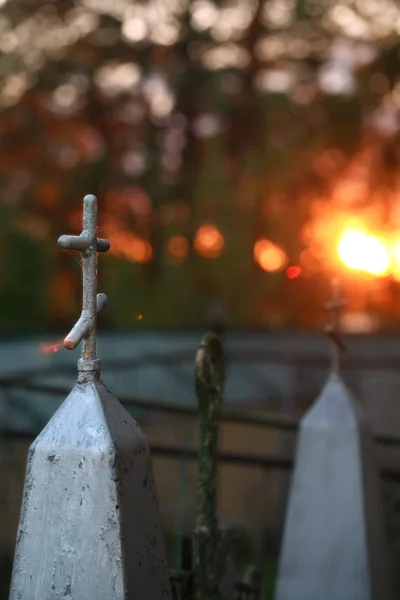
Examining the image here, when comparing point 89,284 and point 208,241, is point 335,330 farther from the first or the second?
point 208,241

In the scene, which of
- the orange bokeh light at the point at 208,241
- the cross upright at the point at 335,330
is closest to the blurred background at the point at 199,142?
the orange bokeh light at the point at 208,241

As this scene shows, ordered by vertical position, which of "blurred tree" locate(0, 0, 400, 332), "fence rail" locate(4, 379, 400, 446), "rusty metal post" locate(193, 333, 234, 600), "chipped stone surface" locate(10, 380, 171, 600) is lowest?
"chipped stone surface" locate(10, 380, 171, 600)

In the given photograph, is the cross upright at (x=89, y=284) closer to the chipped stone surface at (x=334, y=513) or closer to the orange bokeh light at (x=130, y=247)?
the chipped stone surface at (x=334, y=513)

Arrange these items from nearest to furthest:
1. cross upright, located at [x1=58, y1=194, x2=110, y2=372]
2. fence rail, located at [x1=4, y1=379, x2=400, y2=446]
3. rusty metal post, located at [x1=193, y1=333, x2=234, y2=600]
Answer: cross upright, located at [x1=58, y1=194, x2=110, y2=372], rusty metal post, located at [x1=193, y1=333, x2=234, y2=600], fence rail, located at [x1=4, y1=379, x2=400, y2=446]

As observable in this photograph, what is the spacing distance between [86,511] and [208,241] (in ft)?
59.0

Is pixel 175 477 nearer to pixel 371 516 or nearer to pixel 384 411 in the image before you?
pixel 384 411

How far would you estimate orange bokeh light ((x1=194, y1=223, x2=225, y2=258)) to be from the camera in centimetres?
2002

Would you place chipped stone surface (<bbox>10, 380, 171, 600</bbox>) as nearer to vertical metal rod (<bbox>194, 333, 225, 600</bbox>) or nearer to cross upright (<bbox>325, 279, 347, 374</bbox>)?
vertical metal rod (<bbox>194, 333, 225, 600</bbox>)

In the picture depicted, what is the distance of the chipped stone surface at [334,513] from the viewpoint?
367cm

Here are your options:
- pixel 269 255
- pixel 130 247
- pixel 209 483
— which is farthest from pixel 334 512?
pixel 130 247

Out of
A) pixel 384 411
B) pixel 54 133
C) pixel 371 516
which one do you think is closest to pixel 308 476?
pixel 371 516

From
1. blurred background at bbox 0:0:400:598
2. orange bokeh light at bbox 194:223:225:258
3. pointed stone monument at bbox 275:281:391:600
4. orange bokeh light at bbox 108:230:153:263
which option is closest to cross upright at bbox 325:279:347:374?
pointed stone monument at bbox 275:281:391:600

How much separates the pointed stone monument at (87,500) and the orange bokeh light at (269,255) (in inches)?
675

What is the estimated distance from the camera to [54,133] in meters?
20.7
